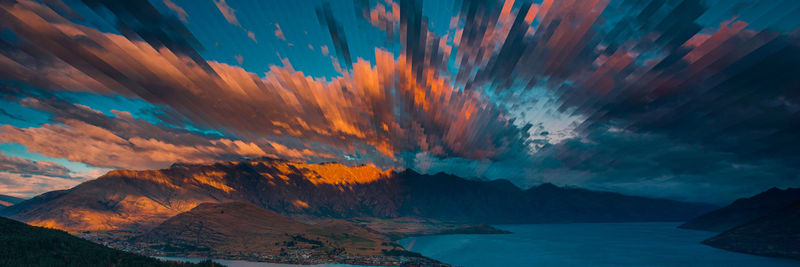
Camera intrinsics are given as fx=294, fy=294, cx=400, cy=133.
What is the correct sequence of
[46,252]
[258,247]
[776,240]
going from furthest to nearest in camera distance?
[776,240]
[258,247]
[46,252]

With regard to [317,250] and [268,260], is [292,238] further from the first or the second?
[268,260]

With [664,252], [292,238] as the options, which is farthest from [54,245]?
[664,252]

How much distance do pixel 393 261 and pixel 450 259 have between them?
3681 centimetres

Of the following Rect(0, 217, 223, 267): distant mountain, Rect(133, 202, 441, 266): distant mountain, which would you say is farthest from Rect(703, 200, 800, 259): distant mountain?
Rect(0, 217, 223, 267): distant mountain

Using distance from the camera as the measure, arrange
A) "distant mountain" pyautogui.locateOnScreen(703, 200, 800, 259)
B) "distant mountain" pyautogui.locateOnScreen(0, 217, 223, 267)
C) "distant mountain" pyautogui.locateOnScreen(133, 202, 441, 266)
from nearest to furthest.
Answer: "distant mountain" pyautogui.locateOnScreen(0, 217, 223, 267) → "distant mountain" pyautogui.locateOnScreen(133, 202, 441, 266) → "distant mountain" pyautogui.locateOnScreen(703, 200, 800, 259)

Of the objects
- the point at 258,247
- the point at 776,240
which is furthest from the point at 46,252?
the point at 776,240

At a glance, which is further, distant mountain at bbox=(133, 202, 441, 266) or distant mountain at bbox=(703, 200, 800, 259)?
distant mountain at bbox=(703, 200, 800, 259)

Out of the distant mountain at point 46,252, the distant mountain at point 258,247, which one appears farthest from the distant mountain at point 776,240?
the distant mountain at point 46,252

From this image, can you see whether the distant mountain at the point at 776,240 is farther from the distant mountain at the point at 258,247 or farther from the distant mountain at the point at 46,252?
the distant mountain at the point at 46,252

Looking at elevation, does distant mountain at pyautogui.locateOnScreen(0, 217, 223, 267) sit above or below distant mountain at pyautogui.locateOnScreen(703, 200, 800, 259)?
above

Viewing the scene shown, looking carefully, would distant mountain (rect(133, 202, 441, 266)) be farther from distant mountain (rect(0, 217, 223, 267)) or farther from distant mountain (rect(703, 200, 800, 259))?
distant mountain (rect(703, 200, 800, 259))

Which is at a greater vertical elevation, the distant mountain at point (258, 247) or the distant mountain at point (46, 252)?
the distant mountain at point (46, 252)

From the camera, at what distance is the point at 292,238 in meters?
198

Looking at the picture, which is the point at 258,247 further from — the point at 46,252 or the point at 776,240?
the point at 776,240
